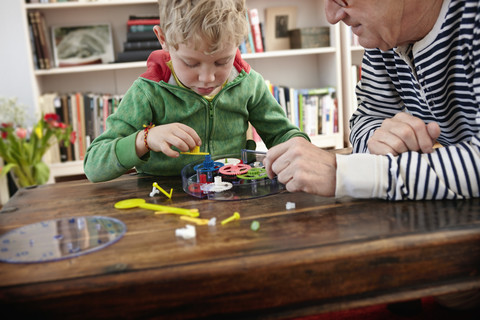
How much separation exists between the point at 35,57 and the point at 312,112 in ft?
6.02

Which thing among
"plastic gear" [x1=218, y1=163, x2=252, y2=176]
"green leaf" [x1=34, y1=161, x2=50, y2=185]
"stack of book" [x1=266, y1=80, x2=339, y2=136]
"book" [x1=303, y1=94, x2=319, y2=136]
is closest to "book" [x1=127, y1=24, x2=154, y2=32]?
"stack of book" [x1=266, y1=80, x2=339, y2=136]

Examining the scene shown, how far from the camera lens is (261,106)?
1.52 m

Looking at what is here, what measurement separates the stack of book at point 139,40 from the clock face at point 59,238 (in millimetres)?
2265

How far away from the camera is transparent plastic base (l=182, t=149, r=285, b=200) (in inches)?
39.3

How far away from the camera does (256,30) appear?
3.18 m

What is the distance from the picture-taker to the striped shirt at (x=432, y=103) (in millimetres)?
854

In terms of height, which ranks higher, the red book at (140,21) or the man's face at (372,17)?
the red book at (140,21)

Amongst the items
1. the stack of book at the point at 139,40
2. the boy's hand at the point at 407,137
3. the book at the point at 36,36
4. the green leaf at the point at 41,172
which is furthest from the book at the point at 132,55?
the boy's hand at the point at 407,137

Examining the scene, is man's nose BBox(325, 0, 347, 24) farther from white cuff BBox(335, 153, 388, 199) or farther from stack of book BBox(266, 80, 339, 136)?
stack of book BBox(266, 80, 339, 136)

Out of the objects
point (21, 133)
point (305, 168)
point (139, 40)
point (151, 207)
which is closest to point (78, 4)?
point (139, 40)

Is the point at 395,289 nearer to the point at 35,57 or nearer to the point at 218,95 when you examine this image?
the point at 218,95

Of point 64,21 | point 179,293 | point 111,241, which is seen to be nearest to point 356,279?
point 179,293

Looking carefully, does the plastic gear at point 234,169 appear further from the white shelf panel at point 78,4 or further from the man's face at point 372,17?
the white shelf panel at point 78,4

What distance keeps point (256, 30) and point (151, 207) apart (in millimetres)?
2457
